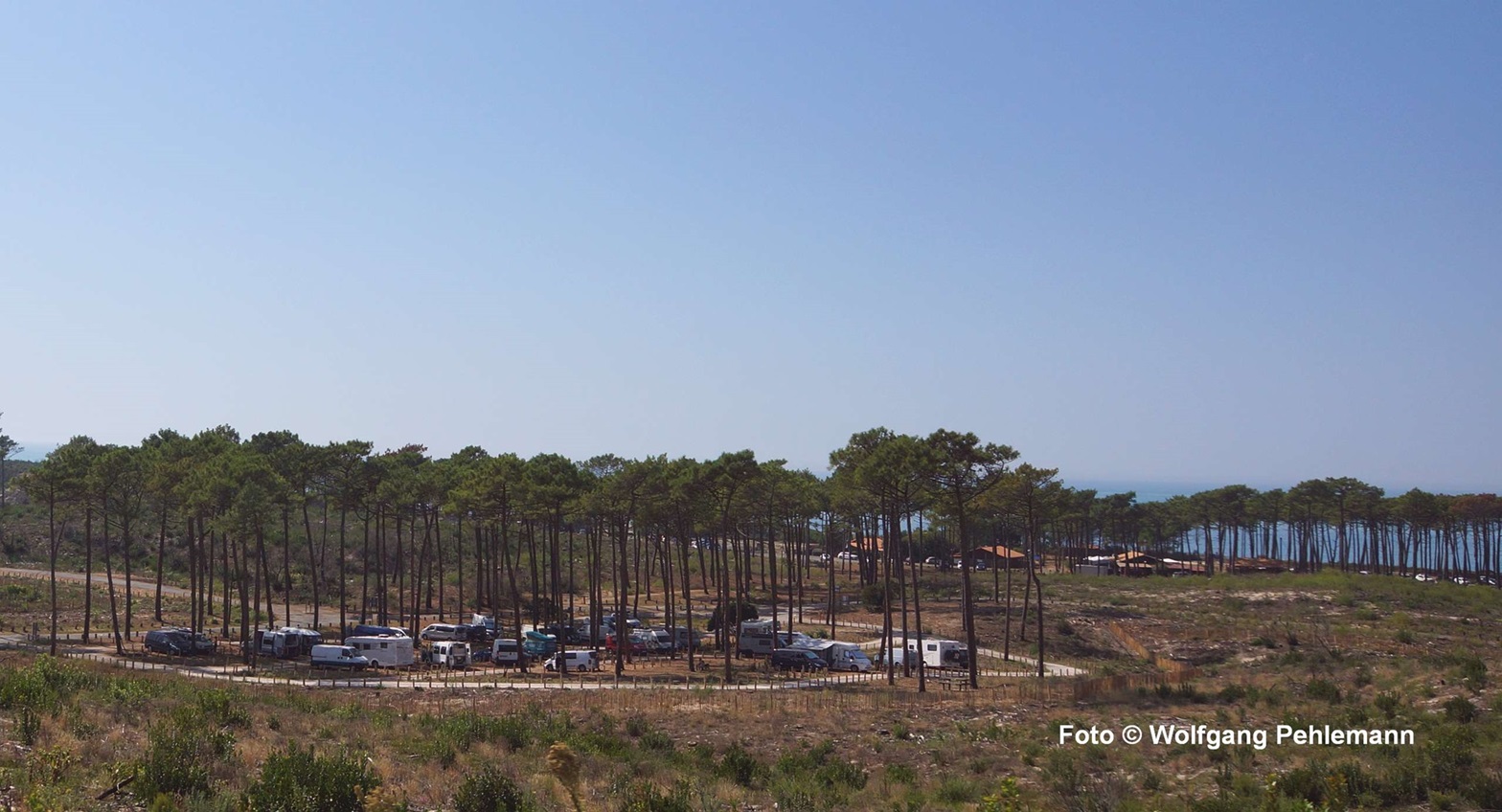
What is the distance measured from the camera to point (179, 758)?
60.7ft

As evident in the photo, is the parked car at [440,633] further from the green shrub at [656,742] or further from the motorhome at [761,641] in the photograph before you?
the green shrub at [656,742]

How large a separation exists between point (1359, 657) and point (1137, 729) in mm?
26464

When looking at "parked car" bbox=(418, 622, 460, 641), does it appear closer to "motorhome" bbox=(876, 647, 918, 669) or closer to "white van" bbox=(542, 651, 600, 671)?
"white van" bbox=(542, 651, 600, 671)

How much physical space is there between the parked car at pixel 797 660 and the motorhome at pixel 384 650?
19.4 m

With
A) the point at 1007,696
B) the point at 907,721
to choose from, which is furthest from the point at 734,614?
the point at 907,721

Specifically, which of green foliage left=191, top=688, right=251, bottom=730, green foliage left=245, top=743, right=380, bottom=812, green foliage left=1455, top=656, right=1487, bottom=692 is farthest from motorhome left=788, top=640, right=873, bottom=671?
green foliage left=245, top=743, right=380, bottom=812

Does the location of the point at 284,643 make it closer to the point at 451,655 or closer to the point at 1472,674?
the point at 451,655

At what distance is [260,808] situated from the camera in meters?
16.1

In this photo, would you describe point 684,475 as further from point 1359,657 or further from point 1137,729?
point 1359,657

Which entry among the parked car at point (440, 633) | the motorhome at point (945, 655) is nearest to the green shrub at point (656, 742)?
the motorhome at point (945, 655)

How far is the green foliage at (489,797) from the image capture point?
18.6 meters

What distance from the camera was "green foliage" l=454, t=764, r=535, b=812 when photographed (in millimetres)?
18578

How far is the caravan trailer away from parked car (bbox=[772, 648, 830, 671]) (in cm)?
547

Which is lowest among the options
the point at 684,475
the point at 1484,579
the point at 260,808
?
the point at 1484,579
